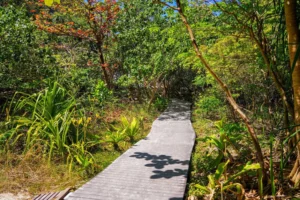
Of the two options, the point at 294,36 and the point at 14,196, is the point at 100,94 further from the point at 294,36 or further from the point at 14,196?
the point at 294,36

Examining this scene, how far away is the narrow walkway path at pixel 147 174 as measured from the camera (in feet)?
9.80

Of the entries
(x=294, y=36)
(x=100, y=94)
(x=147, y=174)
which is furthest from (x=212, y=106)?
(x=294, y=36)

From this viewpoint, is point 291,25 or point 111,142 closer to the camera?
point 291,25

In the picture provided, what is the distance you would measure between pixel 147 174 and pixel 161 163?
511 millimetres

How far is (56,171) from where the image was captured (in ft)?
12.4

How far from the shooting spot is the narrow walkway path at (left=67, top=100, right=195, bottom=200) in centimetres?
299

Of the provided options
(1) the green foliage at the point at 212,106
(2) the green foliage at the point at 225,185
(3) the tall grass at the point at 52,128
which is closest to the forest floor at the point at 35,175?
(3) the tall grass at the point at 52,128

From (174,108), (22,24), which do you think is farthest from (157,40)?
(22,24)

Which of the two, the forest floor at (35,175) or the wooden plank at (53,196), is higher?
the forest floor at (35,175)

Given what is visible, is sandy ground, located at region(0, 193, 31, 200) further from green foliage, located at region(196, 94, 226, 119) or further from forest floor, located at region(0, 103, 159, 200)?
green foliage, located at region(196, 94, 226, 119)

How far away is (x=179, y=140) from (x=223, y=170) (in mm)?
2443

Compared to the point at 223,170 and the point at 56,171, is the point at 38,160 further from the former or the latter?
the point at 223,170

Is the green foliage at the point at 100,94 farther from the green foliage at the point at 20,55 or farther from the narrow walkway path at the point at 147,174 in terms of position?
the narrow walkway path at the point at 147,174

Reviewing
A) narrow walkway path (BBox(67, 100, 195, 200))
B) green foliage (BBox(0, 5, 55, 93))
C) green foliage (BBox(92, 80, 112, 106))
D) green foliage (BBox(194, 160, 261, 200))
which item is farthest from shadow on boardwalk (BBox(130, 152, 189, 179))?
green foliage (BBox(0, 5, 55, 93))
